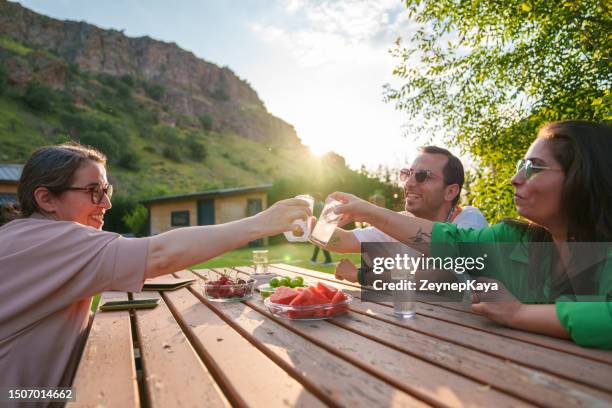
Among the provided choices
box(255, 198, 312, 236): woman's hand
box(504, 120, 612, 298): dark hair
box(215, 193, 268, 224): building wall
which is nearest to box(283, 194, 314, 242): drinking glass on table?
box(255, 198, 312, 236): woman's hand

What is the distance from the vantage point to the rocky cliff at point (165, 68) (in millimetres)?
77000

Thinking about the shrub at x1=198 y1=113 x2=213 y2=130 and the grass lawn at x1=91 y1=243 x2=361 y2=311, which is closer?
the grass lawn at x1=91 y1=243 x2=361 y2=311

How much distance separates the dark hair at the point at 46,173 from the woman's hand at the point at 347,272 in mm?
1875

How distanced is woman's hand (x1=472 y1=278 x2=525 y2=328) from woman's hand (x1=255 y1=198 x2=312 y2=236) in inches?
34.4

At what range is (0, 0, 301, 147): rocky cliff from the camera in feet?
253

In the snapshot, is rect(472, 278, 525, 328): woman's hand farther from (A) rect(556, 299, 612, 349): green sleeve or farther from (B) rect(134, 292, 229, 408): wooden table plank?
(B) rect(134, 292, 229, 408): wooden table plank

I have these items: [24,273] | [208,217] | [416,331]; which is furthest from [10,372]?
[208,217]

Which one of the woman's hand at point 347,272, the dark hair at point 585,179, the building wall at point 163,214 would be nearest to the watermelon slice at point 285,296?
the woman's hand at point 347,272

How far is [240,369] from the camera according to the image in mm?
1300

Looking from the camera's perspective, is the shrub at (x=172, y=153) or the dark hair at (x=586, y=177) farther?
the shrub at (x=172, y=153)

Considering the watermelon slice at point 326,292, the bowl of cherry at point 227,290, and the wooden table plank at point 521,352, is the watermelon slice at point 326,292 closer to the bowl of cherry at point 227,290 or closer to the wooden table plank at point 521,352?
the wooden table plank at point 521,352

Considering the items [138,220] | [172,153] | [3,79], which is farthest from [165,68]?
[138,220]

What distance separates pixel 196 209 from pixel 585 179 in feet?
85.3

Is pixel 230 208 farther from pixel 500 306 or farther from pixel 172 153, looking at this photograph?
pixel 172 153
